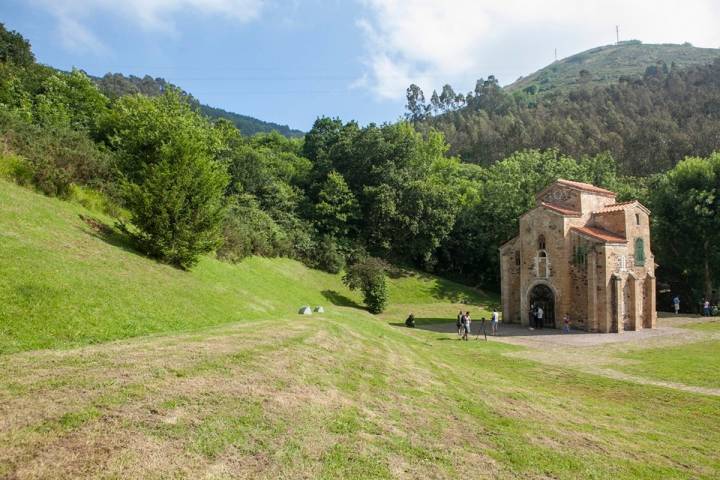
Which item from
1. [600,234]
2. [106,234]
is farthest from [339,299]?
[106,234]

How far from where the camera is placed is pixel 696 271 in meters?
41.7

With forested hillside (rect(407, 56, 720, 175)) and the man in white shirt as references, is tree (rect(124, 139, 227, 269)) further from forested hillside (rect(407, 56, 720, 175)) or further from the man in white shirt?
forested hillside (rect(407, 56, 720, 175))

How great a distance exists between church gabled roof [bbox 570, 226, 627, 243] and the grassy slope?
15.5 m

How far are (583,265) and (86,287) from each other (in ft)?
97.4

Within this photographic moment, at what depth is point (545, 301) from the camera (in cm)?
3288

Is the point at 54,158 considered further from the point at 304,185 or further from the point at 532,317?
the point at 304,185

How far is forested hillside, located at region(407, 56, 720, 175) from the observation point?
3125 inches

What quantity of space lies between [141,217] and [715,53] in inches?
10187

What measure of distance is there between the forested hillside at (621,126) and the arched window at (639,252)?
36030 mm

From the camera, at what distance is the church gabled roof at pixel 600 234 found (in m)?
30.7

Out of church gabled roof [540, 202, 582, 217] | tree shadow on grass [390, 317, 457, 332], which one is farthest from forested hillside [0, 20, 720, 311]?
church gabled roof [540, 202, 582, 217]

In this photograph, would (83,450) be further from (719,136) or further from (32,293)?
(719,136)

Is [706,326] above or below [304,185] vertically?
below

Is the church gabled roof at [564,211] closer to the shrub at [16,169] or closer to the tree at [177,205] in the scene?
the tree at [177,205]
